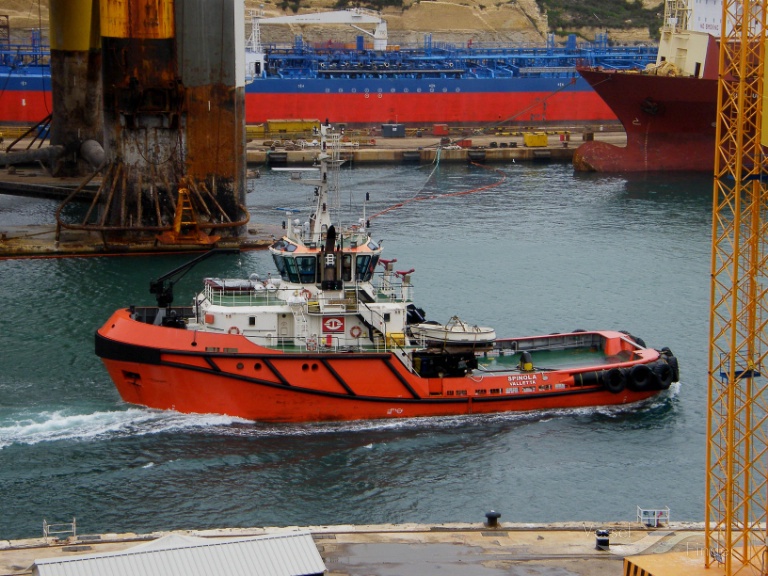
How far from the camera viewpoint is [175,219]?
132ft

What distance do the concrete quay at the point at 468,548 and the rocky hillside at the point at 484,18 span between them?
Result: 84.2 metres

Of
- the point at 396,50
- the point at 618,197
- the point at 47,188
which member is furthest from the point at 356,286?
the point at 396,50

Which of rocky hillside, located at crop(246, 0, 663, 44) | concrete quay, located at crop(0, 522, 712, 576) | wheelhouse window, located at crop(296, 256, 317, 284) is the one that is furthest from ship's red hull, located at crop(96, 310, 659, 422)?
rocky hillside, located at crop(246, 0, 663, 44)

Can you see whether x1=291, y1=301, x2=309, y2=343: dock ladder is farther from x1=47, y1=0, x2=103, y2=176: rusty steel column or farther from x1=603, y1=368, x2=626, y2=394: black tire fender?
x1=47, y1=0, x2=103, y2=176: rusty steel column

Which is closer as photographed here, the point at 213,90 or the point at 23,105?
the point at 213,90

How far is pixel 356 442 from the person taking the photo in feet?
78.1

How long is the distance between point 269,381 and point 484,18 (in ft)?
293

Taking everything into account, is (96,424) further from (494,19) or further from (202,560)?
(494,19)

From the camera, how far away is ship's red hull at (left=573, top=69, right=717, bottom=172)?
59.4 m

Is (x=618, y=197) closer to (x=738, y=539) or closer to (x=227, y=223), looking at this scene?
(x=227, y=223)

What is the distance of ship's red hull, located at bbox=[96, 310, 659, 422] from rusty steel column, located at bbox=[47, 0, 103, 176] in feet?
Answer: 88.8

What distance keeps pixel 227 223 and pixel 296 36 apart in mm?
60137

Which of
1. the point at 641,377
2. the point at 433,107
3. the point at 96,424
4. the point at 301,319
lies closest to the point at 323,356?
the point at 301,319

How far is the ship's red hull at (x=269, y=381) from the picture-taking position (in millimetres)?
24016
